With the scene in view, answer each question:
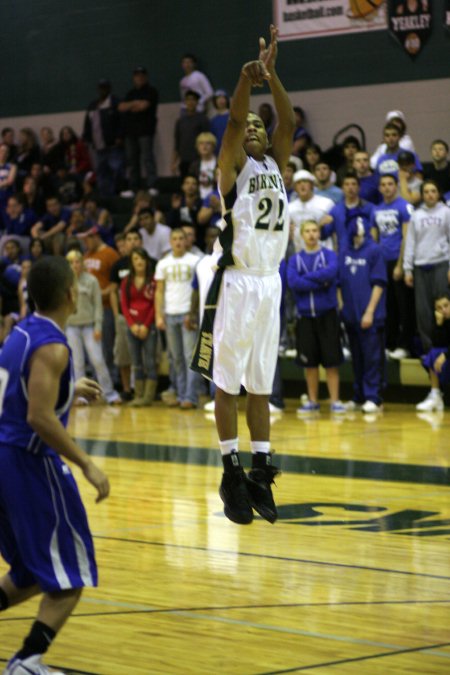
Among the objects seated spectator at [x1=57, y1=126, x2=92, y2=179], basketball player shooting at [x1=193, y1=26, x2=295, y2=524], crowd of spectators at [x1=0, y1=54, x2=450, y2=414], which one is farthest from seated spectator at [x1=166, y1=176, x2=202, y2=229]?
basketball player shooting at [x1=193, y1=26, x2=295, y2=524]

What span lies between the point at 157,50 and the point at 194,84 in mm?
1642

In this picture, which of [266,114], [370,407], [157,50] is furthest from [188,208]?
[157,50]

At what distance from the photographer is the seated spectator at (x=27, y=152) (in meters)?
19.5

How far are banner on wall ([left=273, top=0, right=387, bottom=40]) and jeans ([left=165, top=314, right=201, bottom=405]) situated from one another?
5896 mm

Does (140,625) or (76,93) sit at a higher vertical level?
(76,93)

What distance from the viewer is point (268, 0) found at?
1802 cm

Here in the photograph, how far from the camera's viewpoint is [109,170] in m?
18.9

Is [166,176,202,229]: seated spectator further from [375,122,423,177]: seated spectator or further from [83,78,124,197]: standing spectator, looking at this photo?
[83,78,124,197]: standing spectator

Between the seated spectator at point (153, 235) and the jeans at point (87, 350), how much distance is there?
4.62ft

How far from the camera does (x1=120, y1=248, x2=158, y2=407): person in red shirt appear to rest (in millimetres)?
13523

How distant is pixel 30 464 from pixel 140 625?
3.67 feet

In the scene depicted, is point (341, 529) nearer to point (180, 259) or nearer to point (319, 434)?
point (319, 434)

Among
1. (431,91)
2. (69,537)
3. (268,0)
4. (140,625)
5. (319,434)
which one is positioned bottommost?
(319,434)

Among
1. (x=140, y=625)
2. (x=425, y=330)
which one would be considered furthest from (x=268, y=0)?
(x=140, y=625)
